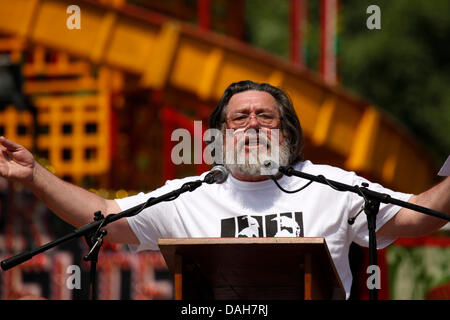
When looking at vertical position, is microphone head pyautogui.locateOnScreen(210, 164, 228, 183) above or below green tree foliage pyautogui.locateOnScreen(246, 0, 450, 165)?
below

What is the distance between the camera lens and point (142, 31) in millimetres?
10047

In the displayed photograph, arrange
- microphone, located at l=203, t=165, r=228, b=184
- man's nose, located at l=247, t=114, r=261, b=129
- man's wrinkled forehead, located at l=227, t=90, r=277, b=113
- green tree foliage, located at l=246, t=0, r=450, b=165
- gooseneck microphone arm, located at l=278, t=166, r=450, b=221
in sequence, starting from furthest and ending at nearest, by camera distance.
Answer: green tree foliage, located at l=246, t=0, r=450, b=165 → man's wrinkled forehead, located at l=227, t=90, r=277, b=113 → man's nose, located at l=247, t=114, r=261, b=129 → microphone, located at l=203, t=165, r=228, b=184 → gooseneck microphone arm, located at l=278, t=166, r=450, b=221

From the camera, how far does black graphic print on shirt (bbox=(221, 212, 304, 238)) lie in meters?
3.92

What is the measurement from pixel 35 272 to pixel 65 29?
3.61 meters

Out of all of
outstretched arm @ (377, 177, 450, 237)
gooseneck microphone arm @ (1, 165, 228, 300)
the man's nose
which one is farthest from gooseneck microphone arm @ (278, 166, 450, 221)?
the man's nose

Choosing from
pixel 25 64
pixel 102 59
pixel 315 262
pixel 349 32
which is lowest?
pixel 315 262

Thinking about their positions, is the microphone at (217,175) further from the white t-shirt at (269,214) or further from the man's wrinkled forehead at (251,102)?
the man's wrinkled forehead at (251,102)

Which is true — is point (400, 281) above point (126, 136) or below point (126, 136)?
below

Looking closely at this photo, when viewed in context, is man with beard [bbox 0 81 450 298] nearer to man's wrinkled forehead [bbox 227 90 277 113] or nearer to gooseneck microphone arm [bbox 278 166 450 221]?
man's wrinkled forehead [bbox 227 90 277 113]

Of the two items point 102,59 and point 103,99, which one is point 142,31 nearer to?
point 102,59

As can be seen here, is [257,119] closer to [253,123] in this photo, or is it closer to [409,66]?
[253,123]

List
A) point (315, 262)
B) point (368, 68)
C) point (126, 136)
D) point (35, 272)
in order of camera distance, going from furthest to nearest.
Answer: point (368, 68) < point (126, 136) < point (35, 272) < point (315, 262)

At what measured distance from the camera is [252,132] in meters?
4.11
